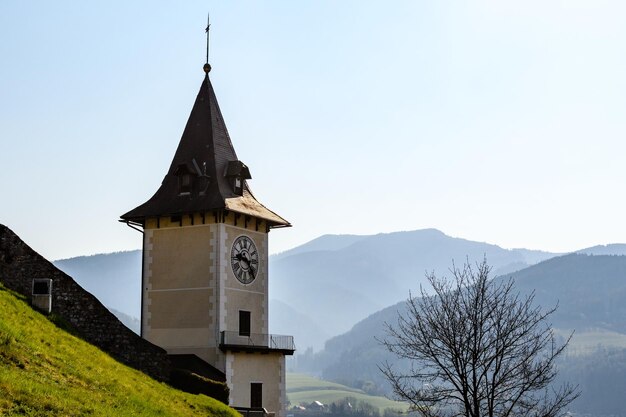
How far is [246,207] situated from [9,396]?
24.4 m

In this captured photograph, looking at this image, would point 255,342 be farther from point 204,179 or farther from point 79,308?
point 79,308

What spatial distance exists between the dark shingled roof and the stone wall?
10.7 meters

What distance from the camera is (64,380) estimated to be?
21.7 m

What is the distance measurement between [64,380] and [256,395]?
19.2 meters

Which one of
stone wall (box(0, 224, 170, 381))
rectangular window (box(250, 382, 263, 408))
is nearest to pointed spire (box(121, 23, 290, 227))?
rectangular window (box(250, 382, 263, 408))

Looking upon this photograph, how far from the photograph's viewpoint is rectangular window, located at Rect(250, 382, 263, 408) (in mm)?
39906

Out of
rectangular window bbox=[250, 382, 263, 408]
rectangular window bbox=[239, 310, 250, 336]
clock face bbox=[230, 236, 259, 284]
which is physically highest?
clock face bbox=[230, 236, 259, 284]

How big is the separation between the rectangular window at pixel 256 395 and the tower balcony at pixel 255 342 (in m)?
1.59

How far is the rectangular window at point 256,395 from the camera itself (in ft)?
131

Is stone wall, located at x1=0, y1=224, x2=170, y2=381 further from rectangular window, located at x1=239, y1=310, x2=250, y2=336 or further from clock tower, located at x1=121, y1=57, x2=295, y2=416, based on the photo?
rectangular window, located at x1=239, y1=310, x2=250, y2=336

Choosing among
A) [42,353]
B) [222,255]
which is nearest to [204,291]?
[222,255]

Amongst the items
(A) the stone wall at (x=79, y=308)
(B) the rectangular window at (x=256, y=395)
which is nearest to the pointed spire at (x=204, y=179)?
(B) the rectangular window at (x=256, y=395)

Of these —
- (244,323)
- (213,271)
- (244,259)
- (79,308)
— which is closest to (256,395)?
(244,323)

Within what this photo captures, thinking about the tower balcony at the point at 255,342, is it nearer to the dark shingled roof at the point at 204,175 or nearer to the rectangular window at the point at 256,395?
the rectangular window at the point at 256,395
